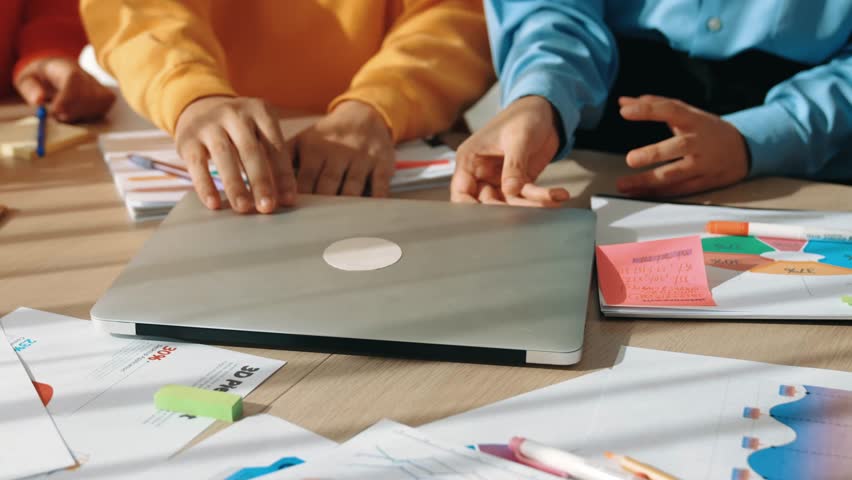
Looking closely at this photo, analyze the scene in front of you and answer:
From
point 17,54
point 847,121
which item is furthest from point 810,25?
point 17,54

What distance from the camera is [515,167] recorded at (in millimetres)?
917

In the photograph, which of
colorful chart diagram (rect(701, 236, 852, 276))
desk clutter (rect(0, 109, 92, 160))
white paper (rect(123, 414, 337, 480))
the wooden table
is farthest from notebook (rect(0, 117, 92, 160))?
colorful chart diagram (rect(701, 236, 852, 276))

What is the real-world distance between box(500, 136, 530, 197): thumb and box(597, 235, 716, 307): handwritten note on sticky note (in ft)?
0.44

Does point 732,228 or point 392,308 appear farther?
point 732,228

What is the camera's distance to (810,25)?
1.10 meters

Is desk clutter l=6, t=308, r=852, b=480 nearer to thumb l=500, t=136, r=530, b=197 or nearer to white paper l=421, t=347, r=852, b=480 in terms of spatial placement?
white paper l=421, t=347, r=852, b=480

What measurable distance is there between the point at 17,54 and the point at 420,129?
2.50ft

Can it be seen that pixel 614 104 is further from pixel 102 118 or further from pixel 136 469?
Answer: pixel 136 469

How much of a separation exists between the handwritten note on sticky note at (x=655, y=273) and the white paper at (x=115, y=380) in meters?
0.31

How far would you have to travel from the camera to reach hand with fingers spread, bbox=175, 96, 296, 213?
33.9 inches

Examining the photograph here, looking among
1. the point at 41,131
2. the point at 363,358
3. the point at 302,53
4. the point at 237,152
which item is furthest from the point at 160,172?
the point at 363,358

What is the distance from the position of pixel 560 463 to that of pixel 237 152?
565mm

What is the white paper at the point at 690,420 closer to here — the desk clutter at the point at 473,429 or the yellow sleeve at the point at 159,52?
the desk clutter at the point at 473,429

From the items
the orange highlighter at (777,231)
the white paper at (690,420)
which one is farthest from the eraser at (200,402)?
the orange highlighter at (777,231)
